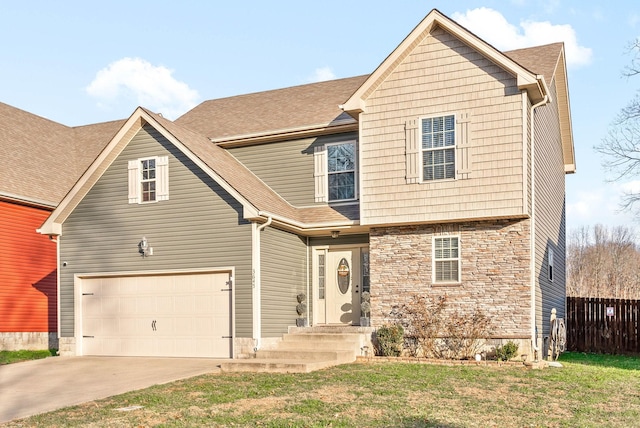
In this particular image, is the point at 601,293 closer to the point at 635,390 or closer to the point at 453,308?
the point at 453,308

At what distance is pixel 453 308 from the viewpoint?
15.8 metres

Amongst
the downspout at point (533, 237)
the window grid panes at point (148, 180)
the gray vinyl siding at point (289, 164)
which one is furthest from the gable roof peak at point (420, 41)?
the window grid panes at point (148, 180)

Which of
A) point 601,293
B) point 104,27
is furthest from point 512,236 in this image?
point 601,293

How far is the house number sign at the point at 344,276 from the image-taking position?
58.9ft

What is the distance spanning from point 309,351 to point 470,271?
402cm

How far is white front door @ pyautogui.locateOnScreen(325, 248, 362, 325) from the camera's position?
17.8 metres

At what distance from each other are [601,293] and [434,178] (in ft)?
127

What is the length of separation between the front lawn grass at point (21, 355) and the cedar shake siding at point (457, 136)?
9.30 metres

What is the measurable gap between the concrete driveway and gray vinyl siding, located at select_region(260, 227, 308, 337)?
1.77m

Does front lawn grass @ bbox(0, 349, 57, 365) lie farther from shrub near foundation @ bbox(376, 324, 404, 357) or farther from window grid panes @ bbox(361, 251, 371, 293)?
shrub near foundation @ bbox(376, 324, 404, 357)

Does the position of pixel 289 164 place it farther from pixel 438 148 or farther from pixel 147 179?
pixel 438 148

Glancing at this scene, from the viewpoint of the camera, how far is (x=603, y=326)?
792 inches

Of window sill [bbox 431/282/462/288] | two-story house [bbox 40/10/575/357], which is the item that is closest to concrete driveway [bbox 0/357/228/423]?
two-story house [bbox 40/10/575/357]

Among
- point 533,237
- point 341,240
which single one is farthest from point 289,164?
point 533,237
